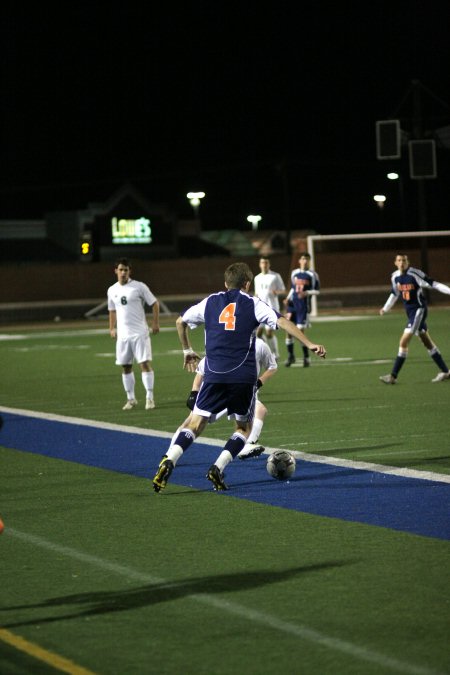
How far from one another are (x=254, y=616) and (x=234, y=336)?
13.5 ft

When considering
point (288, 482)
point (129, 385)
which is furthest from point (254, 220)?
point (288, 482)

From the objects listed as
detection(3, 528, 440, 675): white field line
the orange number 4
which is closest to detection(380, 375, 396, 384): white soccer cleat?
the orange number 4

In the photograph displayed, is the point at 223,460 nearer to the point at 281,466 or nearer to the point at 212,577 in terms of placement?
the point at 281,466

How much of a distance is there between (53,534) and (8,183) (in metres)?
72.7

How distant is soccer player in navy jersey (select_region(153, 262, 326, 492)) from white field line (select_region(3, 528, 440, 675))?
2.14 metres

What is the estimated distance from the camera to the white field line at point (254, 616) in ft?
18.2

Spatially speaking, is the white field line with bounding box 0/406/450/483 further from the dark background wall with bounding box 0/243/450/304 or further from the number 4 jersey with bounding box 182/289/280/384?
the dark background wall with bounding box 0/243/450/304

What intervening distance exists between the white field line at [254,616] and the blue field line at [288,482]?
208cm

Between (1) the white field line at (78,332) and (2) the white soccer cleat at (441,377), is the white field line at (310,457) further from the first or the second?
(1) the white field line at (78,332)

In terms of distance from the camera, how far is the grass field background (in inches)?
227

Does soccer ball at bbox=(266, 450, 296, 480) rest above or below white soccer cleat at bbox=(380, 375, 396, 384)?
below

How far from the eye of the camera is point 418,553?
7750 mm

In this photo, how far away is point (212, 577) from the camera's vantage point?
23.9 feet

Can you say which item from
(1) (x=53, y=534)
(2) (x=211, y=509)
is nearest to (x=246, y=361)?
(2) (x=211, y=509)
